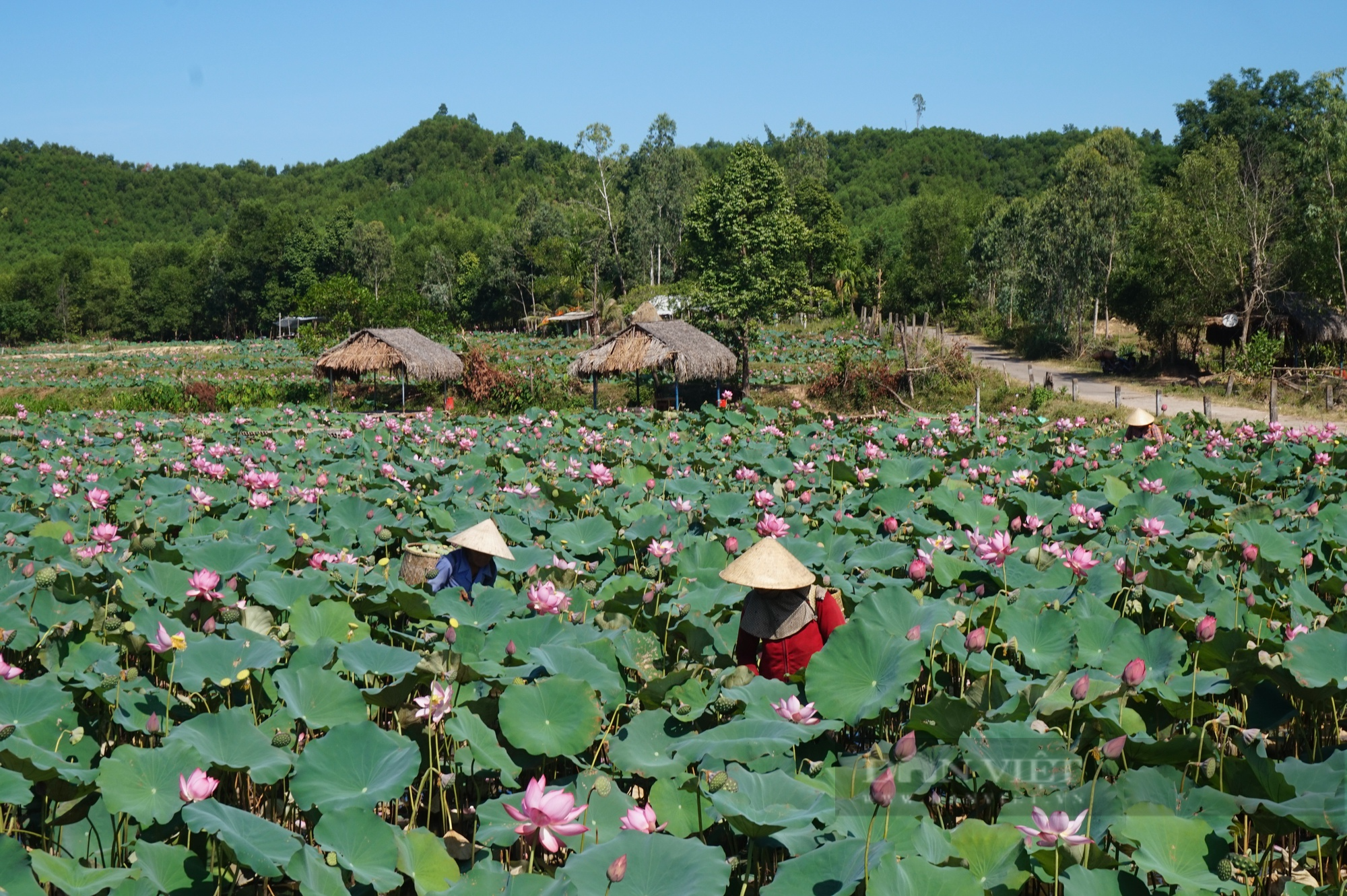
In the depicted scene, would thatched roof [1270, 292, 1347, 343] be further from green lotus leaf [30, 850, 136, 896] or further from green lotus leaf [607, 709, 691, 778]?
green lotus leaf [30, 850, 136, 896]

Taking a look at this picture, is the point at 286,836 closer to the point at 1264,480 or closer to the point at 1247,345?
the point at 1264,480

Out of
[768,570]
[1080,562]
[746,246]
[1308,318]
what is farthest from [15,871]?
[1308,318]

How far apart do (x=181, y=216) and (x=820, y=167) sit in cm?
9153

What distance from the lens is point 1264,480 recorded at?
6988 mm

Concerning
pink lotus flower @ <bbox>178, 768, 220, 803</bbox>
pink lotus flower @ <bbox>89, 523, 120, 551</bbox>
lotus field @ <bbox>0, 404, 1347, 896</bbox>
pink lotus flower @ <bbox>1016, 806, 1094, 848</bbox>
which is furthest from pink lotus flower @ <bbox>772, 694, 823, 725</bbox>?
pink lotus flower @ <bbox>89, 523, 120, 551</bbox>

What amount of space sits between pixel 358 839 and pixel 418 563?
2.51 m

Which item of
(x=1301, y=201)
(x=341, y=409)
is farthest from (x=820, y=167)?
(x=341, y=409)

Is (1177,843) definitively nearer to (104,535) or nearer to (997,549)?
(997,549)

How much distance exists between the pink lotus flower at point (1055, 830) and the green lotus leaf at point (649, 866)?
2.17 feet

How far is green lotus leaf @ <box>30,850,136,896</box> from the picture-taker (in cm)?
187

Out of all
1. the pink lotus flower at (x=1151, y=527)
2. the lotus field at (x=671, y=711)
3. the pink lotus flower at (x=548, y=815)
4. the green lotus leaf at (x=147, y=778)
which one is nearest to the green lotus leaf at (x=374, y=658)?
the lotus field at (x=671, y=711)

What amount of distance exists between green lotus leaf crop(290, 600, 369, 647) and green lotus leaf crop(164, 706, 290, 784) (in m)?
0.85

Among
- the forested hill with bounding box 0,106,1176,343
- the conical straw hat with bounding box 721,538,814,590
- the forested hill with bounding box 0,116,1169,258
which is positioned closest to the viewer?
the conical straw hat with bounding box 721,538,814,590

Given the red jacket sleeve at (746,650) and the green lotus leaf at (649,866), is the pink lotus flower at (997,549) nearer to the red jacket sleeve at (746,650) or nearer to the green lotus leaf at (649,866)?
the red jacket sleeve at (746,650)
